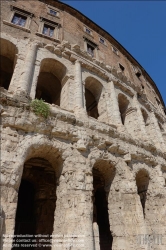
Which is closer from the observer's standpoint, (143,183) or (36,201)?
(36,201)

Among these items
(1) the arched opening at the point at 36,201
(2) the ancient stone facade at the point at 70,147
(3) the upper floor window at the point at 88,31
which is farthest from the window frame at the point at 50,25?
(1) the arched opening at the point at 36,201

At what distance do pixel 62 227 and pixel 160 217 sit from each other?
4.53 metres

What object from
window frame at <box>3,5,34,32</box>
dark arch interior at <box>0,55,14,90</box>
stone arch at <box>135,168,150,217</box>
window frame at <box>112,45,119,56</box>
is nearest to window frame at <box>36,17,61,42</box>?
window frame at <box>3,5,34,32</box>

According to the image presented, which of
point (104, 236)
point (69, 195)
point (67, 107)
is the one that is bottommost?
point (104, 236)

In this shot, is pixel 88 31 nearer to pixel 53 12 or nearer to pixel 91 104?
pixel 53 12

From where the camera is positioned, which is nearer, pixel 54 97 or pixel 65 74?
pixel 65 74

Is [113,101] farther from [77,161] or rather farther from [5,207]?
[5,207]

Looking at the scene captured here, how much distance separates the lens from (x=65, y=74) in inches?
343

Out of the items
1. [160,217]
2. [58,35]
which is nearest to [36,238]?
[160,217]

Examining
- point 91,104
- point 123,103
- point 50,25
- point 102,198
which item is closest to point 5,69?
point 50,25

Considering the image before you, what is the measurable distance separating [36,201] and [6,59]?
741cm

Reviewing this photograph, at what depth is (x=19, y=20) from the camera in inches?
396

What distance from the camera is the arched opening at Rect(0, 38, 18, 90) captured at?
27.3ft

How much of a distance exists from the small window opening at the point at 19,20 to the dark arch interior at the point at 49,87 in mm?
3336
